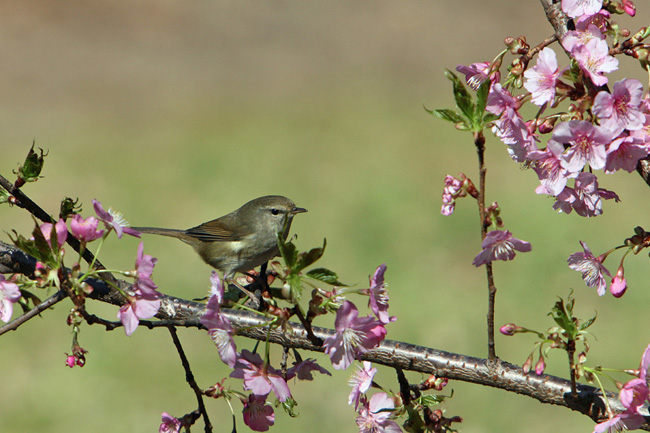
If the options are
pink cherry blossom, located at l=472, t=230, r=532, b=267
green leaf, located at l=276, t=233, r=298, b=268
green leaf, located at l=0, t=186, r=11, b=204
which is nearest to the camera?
green leaf, located at l=276, t=233, r=298, b=268

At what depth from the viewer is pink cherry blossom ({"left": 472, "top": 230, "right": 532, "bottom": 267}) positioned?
75.5 inches

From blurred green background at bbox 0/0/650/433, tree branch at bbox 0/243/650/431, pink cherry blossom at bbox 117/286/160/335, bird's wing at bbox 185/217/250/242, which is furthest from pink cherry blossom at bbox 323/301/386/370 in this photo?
blurred green background at bbox 0/0/650/433

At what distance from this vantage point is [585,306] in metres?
8.81

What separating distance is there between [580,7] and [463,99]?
48 centimetres

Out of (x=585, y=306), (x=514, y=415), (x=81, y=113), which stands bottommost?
(x=514, y=415)

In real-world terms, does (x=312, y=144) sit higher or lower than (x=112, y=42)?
lower

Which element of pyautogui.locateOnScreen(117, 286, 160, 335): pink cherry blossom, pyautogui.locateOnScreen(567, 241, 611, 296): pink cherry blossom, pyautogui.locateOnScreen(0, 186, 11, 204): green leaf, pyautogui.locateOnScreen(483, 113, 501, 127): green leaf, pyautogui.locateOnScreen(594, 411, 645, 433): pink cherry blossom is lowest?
pyautogui.locateOnScreen(594, 411, 645, 433): pink cherry blossom

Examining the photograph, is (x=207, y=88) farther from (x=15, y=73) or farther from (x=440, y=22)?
(x=440, y=22)

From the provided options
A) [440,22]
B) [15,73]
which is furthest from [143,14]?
[440,22]

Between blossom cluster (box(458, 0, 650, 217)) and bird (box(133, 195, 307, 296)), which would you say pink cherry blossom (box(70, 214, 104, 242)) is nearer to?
blossom cluster (box(458, 0, 650, 217))

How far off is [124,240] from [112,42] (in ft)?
30.6

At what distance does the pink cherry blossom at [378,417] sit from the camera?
87.2 inches

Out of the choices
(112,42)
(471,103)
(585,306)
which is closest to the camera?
(471,103)

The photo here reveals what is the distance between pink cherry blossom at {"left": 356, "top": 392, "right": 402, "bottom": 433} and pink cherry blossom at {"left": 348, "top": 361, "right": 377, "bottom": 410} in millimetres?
41
